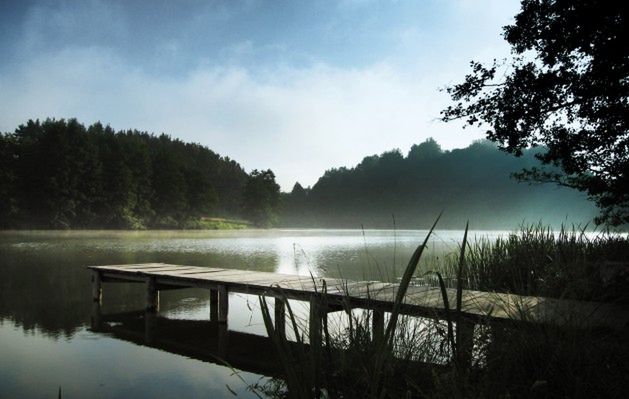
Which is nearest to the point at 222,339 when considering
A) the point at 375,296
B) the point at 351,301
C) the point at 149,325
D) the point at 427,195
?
the point at 149,325

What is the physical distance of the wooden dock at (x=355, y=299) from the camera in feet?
10.2

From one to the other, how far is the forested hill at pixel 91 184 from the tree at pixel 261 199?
8.47m

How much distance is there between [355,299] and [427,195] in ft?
335

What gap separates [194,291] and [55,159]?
43.5 metres

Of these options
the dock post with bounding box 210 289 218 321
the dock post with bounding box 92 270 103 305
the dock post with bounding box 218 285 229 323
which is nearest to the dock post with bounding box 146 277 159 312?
the dock post with bounding box 210 289 218 321

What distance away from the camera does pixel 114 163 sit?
5412 cm

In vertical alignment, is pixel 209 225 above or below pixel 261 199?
below

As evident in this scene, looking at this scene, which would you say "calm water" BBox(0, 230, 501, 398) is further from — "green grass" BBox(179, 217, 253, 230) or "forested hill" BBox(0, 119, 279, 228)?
"green grass" BBox(179, 217, 253, 230)

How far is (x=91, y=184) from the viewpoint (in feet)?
166

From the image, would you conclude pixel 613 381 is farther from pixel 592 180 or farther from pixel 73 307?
pixel 73 307

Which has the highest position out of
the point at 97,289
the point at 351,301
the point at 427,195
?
the point at 427,195

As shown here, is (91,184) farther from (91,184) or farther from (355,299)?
(355,299)

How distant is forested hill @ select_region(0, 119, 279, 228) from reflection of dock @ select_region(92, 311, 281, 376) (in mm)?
43083

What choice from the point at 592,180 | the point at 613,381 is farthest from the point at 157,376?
the point at 592,180
